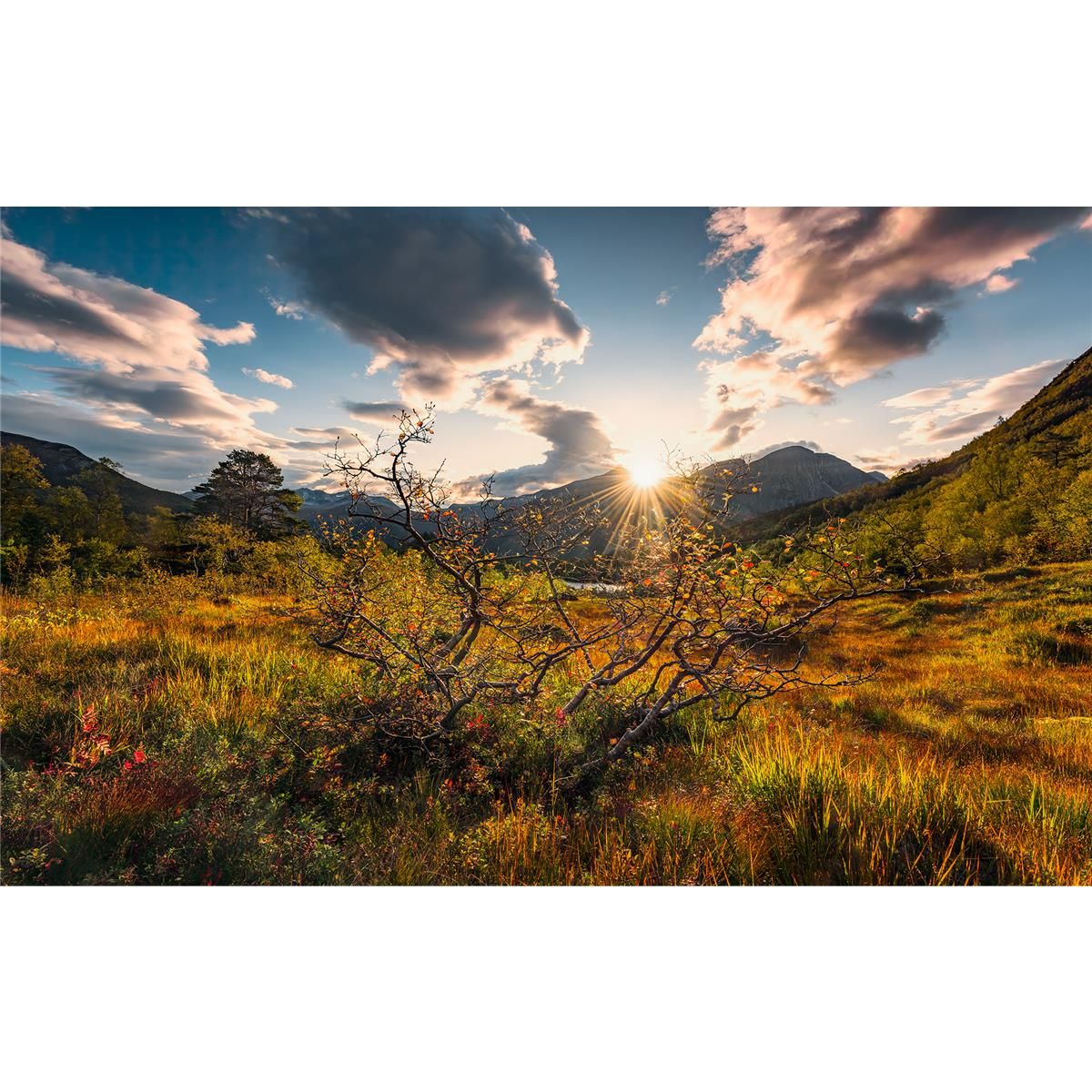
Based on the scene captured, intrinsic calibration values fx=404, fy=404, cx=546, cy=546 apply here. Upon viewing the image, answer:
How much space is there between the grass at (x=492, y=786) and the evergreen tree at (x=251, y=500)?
1159 cm

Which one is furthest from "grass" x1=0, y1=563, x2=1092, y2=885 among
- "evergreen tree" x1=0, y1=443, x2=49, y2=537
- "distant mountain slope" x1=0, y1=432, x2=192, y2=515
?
"distant mountain slope" x1=0, y1=432, x2=192, y2=515

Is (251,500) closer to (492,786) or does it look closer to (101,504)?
(101,504)

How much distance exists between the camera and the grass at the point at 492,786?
8.36 feet

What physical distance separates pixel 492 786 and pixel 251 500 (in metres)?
17.4

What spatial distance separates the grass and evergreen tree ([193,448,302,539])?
1159 cm

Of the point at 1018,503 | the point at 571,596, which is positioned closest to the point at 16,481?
the point at 571,596

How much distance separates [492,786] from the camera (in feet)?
10.8

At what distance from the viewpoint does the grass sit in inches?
100

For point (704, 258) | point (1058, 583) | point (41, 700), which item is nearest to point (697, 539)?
point (704, 258)

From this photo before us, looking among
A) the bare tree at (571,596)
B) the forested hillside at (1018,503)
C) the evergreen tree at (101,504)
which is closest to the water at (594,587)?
the bare tree at (571,596)

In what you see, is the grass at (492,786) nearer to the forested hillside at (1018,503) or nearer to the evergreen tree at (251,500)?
the forested hillside at (1018,503)

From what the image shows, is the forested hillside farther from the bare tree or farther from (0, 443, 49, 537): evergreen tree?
(0, 443, 49, 537): evergreen tree

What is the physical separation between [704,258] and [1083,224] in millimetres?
3684
